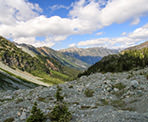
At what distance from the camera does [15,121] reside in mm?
14859

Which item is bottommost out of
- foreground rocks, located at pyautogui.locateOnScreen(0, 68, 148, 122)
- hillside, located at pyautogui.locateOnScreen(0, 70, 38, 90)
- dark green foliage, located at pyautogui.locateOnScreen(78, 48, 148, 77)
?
hillside, located at pyautogui.locateOnScreen(0, 70, 38, 90)

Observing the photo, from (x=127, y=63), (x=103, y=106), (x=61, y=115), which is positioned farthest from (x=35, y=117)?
(x=127, y=63)

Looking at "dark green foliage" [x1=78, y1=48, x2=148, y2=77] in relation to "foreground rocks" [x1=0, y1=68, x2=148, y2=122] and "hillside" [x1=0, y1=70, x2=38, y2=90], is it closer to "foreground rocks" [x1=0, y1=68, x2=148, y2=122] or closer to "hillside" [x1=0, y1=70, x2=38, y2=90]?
"foreground rocks" [x1=0, y1=68, x2=148, y2=122]

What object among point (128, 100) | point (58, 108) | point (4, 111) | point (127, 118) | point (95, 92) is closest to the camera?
point (127, 118)

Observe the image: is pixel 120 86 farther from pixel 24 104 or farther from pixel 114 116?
pixel 24 104

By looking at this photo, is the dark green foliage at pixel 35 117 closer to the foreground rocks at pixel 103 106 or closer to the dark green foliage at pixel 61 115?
the dark green foliage at pixel 61 115

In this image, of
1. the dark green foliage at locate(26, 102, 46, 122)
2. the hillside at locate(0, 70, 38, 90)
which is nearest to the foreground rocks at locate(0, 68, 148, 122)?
the dark green foliage at locate(26, 102, 46, 122)

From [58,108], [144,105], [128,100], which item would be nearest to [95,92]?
[128,100]

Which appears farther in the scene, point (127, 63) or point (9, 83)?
point (9, 83)

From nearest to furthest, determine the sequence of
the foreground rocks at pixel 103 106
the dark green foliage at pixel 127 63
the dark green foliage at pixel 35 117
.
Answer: the foreground rocks at pixel 103 106
the dark green foliage at pixel 35 117
the dark green foliage at pixel 127 63

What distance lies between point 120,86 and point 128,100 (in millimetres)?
7277

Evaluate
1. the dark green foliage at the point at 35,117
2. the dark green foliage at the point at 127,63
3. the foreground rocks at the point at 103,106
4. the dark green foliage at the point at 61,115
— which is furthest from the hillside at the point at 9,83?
the dark green foliage at the point at 61,115

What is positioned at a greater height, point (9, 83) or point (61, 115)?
point (61, 115)

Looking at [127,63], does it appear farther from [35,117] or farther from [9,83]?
[9,83]
